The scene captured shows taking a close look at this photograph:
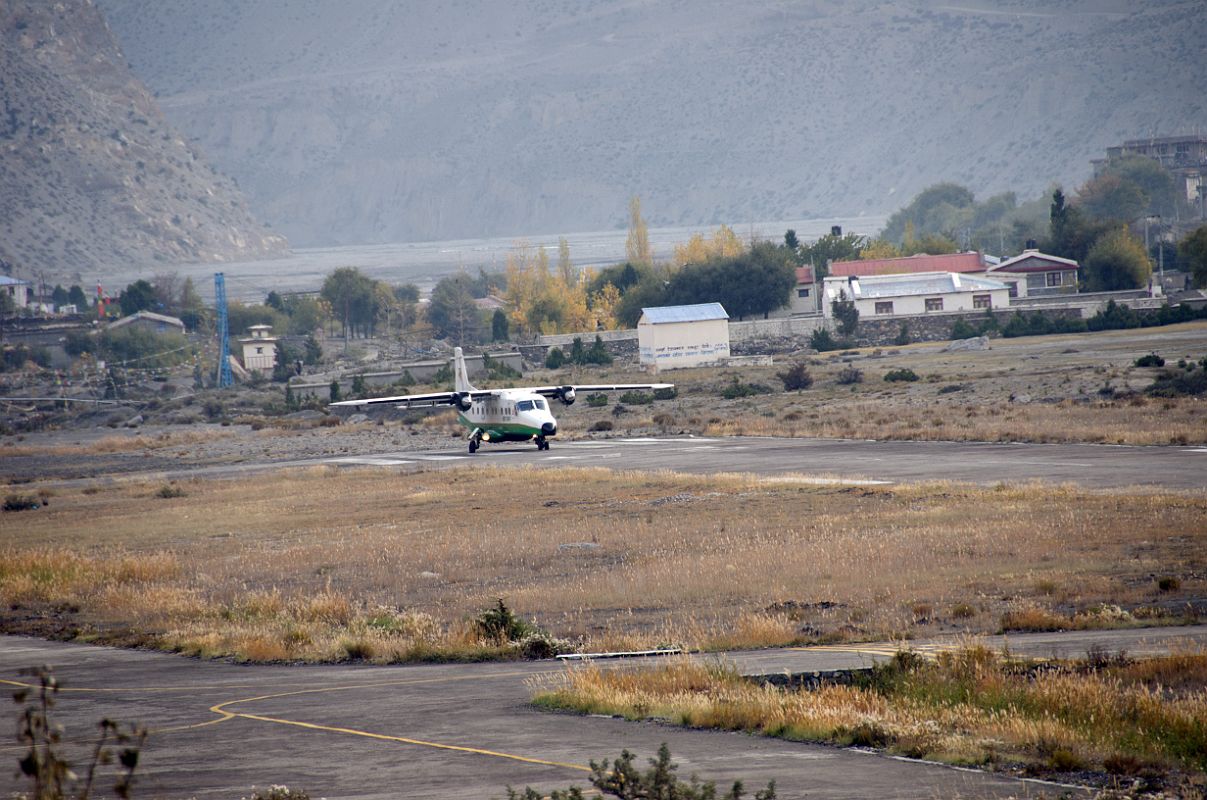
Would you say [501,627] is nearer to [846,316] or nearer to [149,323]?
[846,316]

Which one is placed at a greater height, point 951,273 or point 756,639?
point 951,273

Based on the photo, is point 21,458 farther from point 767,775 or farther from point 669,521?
point 767,775

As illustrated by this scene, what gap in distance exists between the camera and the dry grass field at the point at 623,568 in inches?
808

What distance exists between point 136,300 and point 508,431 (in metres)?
118

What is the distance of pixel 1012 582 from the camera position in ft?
73.9

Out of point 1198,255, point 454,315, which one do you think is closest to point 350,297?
point 454,315

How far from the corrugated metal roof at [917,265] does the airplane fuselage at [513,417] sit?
221ft

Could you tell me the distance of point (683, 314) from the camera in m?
99.8

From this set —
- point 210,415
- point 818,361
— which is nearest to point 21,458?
point 210,415

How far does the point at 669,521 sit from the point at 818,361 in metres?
63.8

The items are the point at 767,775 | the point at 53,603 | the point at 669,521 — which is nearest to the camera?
the point at 767,775

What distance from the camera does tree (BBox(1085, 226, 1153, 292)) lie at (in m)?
120

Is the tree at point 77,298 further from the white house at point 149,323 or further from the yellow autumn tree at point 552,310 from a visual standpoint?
the yellow autumn tree at point 552,310

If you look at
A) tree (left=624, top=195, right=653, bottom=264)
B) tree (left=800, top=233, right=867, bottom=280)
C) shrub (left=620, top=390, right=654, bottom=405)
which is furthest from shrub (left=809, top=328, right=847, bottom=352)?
tree (left=624, top=195, right=653, bottom=264)
